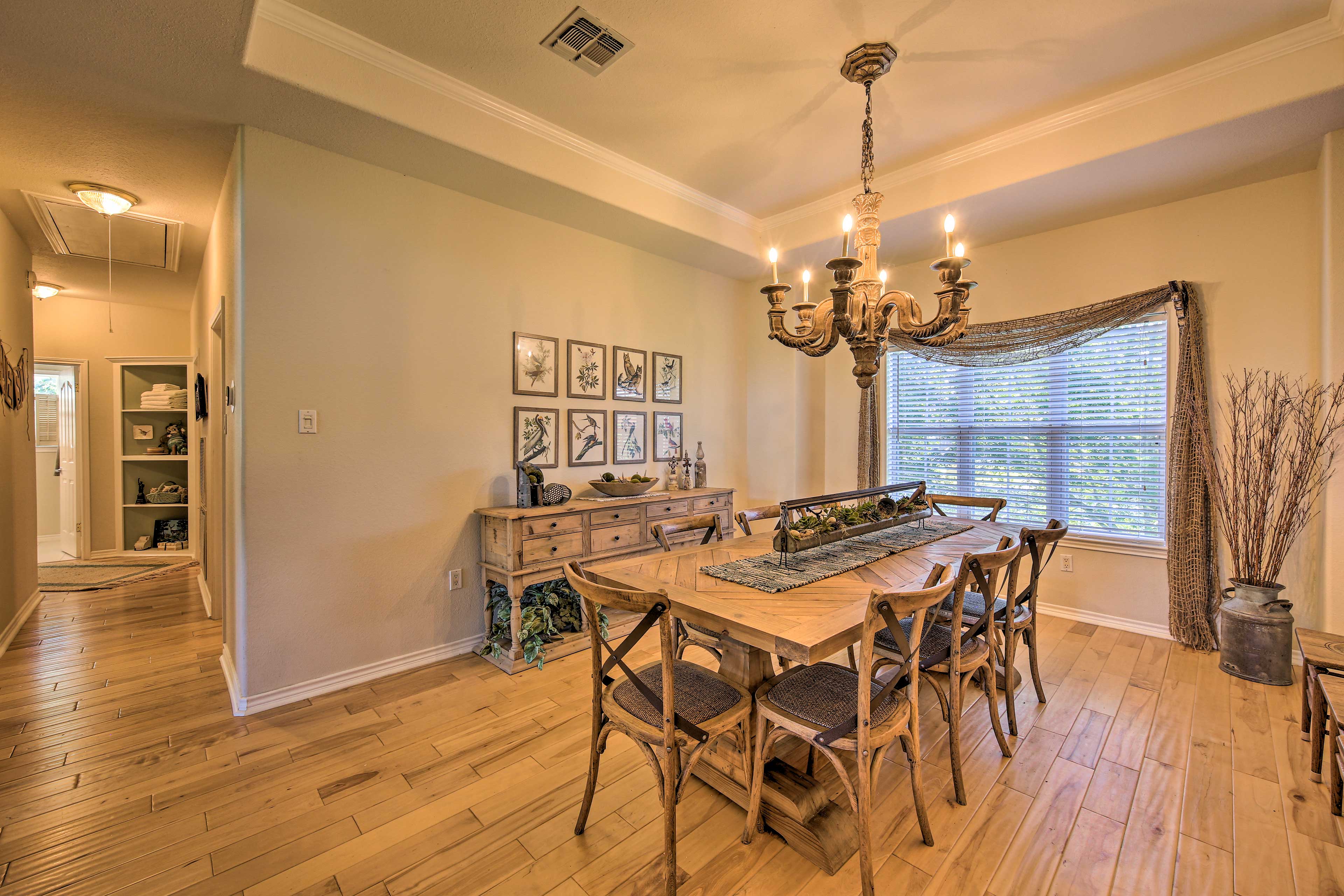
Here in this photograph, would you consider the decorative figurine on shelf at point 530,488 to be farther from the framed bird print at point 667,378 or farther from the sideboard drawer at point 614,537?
the framed bird print at point 667,378

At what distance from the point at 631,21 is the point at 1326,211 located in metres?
3.51

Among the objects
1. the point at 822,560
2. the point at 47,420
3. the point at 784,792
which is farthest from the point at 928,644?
the point at 47,420

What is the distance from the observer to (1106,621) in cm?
366

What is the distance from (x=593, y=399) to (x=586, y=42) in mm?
2063

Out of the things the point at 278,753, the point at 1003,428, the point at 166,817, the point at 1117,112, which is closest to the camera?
the point at 166,817

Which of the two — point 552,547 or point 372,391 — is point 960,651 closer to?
point 552,547

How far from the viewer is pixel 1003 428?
413 centimetres

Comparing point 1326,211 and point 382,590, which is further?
point 382,590

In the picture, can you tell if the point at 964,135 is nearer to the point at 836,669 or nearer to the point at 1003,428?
the point at 1003,428

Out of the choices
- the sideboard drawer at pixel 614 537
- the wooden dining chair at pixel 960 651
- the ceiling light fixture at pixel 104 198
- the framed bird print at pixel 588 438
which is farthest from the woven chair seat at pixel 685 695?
the ceiling light fixture at pixel 104 198

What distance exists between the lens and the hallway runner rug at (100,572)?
4.74 meters

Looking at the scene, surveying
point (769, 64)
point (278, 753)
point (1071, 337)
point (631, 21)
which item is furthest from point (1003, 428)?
point (278, 753)

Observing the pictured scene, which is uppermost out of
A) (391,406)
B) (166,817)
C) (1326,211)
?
(1326,211)

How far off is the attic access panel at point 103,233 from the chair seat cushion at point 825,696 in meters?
4.78
